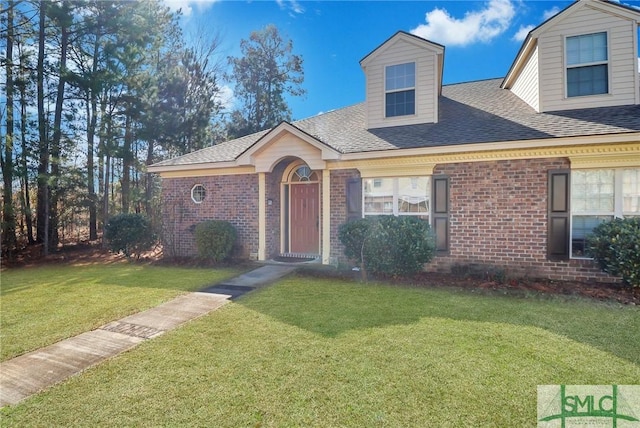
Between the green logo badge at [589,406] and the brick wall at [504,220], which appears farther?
the brick wall at [504,220]

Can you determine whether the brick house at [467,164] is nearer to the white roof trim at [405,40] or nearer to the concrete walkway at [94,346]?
the white roof trim at [405,40]

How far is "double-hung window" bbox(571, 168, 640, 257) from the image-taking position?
6.58 metres

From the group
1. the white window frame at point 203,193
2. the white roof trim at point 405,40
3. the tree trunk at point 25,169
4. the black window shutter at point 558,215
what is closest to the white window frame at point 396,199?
the black window shutter at point 558,215

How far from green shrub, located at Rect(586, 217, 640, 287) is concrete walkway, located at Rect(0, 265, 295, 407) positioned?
6.84 m

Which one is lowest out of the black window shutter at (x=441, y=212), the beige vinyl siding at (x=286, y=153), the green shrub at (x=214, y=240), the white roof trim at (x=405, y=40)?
the green shrub at (x=214, y=240)

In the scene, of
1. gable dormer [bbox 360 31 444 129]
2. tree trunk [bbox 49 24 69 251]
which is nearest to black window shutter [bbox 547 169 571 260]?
gable dormer [bbox 360 31 444 129]

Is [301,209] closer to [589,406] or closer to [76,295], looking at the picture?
[76,295]

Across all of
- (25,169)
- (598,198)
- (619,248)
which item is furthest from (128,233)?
(598,198)

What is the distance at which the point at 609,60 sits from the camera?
7.49m

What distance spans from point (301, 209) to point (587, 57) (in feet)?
26.7

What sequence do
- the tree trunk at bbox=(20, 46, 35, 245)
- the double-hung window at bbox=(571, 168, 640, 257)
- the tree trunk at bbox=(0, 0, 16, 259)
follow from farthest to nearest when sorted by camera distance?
the tree trunk at bbox=(20, 46, 35, 245) < the tree trunk at bbox=(0, 0, 16, 259) < the double-hung window at bbox=(571, 168, 640, 257)

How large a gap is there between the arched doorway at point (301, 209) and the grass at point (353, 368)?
15.7 ft

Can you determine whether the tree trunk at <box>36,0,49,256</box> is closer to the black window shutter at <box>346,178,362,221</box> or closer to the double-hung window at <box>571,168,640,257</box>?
the black window shutter at <box>346,178,362,221</box>

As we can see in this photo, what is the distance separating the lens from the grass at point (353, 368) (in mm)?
2699
